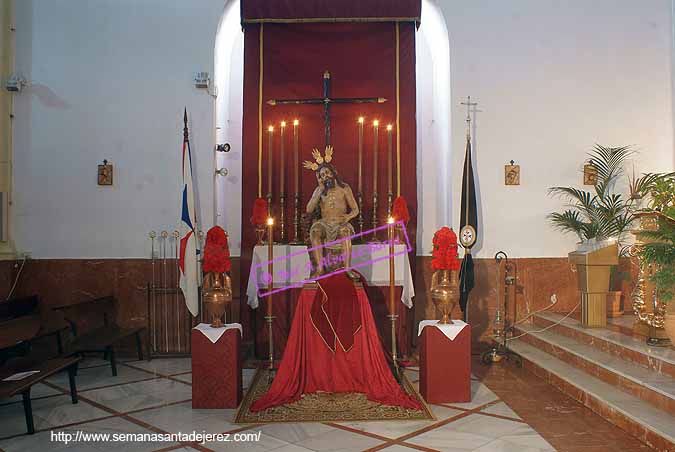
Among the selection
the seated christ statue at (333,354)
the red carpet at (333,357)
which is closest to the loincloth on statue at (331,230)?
the seated christ statue at (333,354)

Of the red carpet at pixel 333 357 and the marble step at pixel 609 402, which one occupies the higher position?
the red carpet at pixel 333 357

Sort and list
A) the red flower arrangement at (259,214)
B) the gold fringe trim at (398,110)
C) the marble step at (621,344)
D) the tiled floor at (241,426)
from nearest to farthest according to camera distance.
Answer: the tiled floor at (241,426) → the marble step at (621,344) → the red flower arrangement at (259,214) → the gold fringe trim at (398,110)

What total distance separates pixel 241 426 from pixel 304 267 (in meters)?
2.34

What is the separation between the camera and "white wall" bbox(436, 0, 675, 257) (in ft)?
24.0

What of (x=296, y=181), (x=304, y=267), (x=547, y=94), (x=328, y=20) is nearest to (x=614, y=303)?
(x=547, y=94)

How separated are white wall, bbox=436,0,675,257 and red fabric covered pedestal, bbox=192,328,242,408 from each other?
356cm

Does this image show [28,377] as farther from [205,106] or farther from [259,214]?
[205,106]

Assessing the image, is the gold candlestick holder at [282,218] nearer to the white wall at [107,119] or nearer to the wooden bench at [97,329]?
the white wall at [107,119]

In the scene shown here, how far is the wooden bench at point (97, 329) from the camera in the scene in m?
5.88

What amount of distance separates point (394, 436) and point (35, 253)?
508cm

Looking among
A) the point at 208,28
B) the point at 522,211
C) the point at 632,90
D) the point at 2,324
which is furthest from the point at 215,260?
the point at 632,90

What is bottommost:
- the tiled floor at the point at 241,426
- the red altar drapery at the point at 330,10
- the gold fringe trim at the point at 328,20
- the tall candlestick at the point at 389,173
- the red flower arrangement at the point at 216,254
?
the tiled floor at the point at 241,426

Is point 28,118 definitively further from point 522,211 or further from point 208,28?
point 522,211

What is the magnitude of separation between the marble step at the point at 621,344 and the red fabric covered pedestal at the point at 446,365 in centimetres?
143
